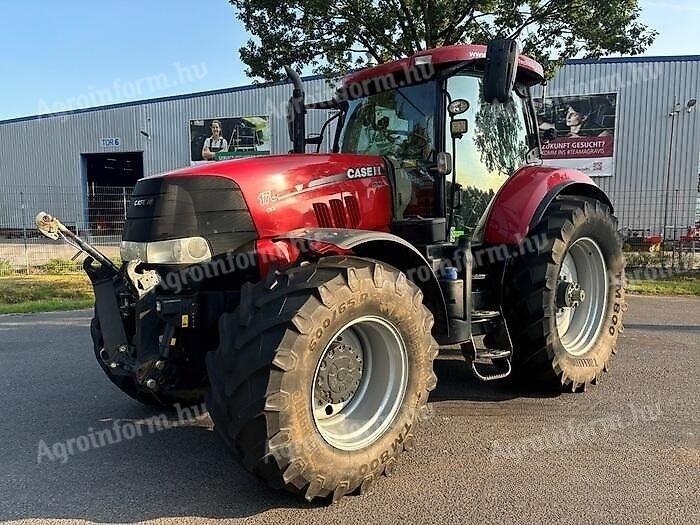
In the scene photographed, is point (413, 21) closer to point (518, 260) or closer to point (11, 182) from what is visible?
point (518, 260)

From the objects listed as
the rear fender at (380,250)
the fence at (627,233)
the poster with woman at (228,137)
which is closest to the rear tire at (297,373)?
the rear fender at (380,250)

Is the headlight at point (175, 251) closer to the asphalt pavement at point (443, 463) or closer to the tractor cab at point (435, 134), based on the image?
the asphalt pavement at point (443, 463)

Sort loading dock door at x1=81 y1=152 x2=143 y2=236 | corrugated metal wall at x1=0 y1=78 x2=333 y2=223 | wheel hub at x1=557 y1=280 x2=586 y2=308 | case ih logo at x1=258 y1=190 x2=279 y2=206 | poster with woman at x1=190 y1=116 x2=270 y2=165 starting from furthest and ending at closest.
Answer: loading dock door at x1=81 y1=152 x2=143 y2=236, poster with woman at x1=190 y1=116 x2=270 y2=165, corrugated metal wall at x1=0 y1=78 x2=333 y2=223, wheel hub at x1=557 y1=280 x2=586 y2=308, case ih logo at x1=258 y1=190 x2=279 y2=206

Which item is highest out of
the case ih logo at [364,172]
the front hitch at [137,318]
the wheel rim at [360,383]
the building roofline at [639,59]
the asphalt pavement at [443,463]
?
the building roofline at [639,59]

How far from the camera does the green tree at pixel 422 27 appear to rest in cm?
1084

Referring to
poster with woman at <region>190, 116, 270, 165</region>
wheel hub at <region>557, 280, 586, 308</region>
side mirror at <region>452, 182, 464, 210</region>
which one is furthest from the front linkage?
poster with woman at <region>190, 116, 270, 165</region>

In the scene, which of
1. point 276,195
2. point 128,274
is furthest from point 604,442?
point 128,274

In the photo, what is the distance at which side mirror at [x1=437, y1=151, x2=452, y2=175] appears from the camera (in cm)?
410

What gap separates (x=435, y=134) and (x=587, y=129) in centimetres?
1810

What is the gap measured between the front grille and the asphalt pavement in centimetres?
133

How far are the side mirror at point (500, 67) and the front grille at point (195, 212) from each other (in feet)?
5.44

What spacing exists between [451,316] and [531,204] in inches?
45.4

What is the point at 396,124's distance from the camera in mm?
4461

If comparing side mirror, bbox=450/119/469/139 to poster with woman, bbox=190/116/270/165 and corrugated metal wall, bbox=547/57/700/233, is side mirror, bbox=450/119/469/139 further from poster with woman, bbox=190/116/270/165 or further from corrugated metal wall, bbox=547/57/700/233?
poster with woman, bbox=190/116/270/165
